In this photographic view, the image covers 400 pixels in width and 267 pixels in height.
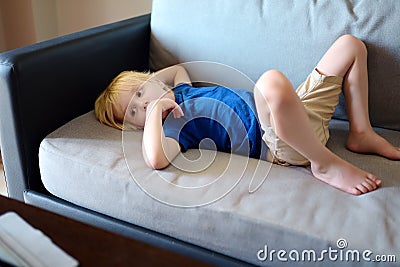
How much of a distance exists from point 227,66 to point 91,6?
1037 millimetres

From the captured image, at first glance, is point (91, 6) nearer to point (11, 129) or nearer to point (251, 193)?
point (11, 129)

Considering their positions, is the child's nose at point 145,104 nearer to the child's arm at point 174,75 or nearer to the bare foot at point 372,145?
the child's arm at point 174,75

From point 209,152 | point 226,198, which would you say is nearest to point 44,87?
point 209,152

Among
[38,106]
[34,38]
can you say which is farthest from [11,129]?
[34,38]

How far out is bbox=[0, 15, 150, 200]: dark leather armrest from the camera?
1.32 metres

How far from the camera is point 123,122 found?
4.74 feet

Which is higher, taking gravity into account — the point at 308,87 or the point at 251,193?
the point at 308,87

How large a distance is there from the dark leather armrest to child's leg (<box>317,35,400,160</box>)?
2.25ft

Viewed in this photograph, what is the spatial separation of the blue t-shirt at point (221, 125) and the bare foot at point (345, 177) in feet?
0.57

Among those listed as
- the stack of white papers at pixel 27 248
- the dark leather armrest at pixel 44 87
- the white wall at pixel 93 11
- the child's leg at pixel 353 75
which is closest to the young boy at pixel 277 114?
the child's leg at pixel 353 75

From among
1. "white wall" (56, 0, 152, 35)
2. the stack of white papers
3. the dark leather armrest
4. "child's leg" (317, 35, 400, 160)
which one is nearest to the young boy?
"child's leg" (317, 35, 400, 160)

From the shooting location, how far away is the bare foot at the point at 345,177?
1129 millimetres

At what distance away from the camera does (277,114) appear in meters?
1.16

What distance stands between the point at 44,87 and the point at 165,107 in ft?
1.14
